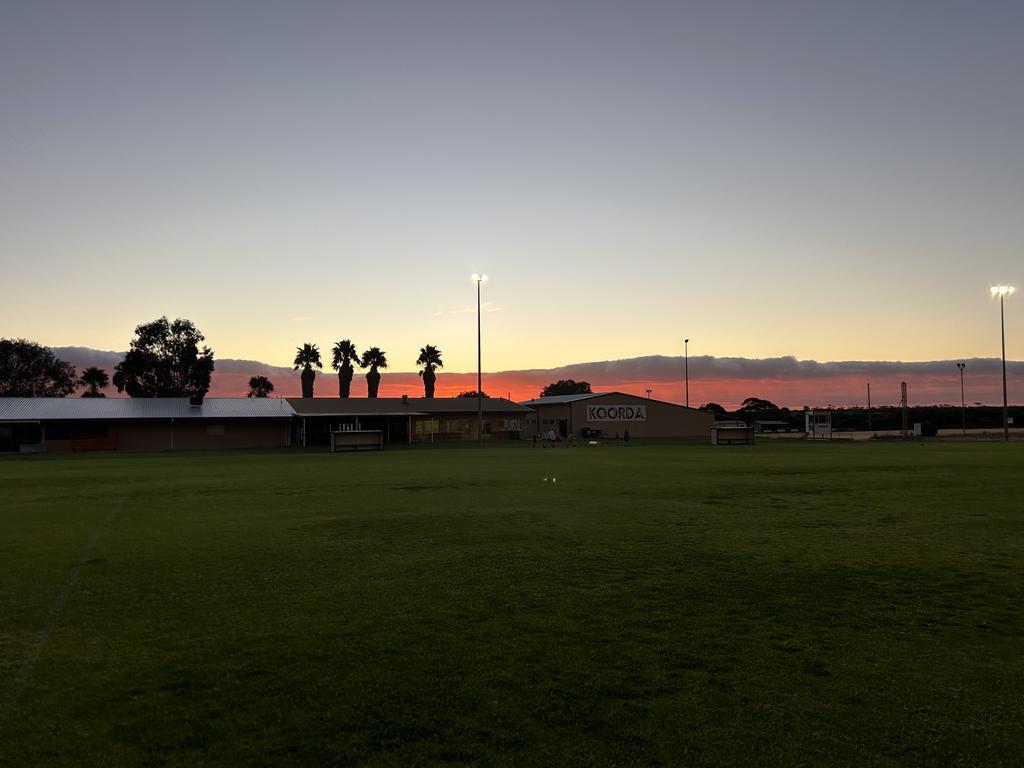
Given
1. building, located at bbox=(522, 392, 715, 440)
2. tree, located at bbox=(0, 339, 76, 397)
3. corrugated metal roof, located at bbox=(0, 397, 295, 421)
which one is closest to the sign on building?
building, located at bbox=(522, 392, 715, 440)

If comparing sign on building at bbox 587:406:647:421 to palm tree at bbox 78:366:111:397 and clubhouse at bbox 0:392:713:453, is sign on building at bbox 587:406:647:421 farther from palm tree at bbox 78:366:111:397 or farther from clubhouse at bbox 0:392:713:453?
palm tree at bbox 78:366:111:397

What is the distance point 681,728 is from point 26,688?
4.75 m

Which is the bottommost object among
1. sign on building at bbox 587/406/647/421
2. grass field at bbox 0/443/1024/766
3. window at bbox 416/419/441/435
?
grass field at bbox 0/443/1024/766

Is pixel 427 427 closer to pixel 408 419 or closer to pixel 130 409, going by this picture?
pixel 408 419

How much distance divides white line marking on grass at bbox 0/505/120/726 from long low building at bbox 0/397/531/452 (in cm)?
4862

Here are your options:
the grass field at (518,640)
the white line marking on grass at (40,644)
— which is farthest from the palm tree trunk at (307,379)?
the white line marking on grass at (40,644)

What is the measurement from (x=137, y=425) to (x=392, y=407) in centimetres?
2271

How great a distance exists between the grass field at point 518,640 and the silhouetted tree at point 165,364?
80455mm

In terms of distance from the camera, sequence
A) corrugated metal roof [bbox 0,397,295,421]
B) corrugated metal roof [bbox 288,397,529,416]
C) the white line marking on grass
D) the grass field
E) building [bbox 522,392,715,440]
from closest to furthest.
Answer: the grass field → the white line marking on grass → corrugated metal roof [bbox 0,397,295,421] → corrugated metal roof [bbox 288,397,529,416] → building [bbox 522,392,715,440]

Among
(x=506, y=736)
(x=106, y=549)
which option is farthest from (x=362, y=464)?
(x=506, y=736)

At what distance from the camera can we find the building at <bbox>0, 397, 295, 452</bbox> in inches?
2286

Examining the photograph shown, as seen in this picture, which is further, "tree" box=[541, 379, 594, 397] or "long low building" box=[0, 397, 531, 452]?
"tree" box=[541, 379, 594, 397]

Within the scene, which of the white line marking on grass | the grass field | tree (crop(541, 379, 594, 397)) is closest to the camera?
the grass field

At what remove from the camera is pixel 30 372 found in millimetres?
89188
